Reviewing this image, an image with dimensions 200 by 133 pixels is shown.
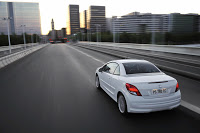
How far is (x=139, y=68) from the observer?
5.31 meters

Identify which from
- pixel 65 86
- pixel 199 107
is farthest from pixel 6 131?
pixel 199 107

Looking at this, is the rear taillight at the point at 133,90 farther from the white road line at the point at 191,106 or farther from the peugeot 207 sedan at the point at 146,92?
the white road line at the point at 191,106

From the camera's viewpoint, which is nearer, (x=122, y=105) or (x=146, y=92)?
(x=146, y=92)

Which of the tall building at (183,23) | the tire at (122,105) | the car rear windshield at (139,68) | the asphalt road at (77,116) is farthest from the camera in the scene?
the tall building at (183,23)

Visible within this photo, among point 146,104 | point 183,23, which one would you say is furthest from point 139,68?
point 183,23

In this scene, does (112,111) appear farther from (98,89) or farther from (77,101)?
(98,89)

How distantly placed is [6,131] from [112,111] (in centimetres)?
268

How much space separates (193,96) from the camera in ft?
19.2

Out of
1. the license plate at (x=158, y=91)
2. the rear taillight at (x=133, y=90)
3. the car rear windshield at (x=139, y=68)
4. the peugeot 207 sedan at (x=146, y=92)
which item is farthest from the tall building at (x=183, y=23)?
the rear taillight at (x=133, y=90)

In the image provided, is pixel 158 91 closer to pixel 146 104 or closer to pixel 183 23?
pixel 146 104

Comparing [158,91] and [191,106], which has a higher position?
[158,91]

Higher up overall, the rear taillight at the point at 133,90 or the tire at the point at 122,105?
the rear taillight at the point at 133,90

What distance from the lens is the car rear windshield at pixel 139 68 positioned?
5.15 meters

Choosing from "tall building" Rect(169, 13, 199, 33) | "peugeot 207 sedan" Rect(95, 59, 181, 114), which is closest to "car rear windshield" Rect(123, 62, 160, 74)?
"peugeot 207 sedan" Rect(95, 59, 181, 114)
